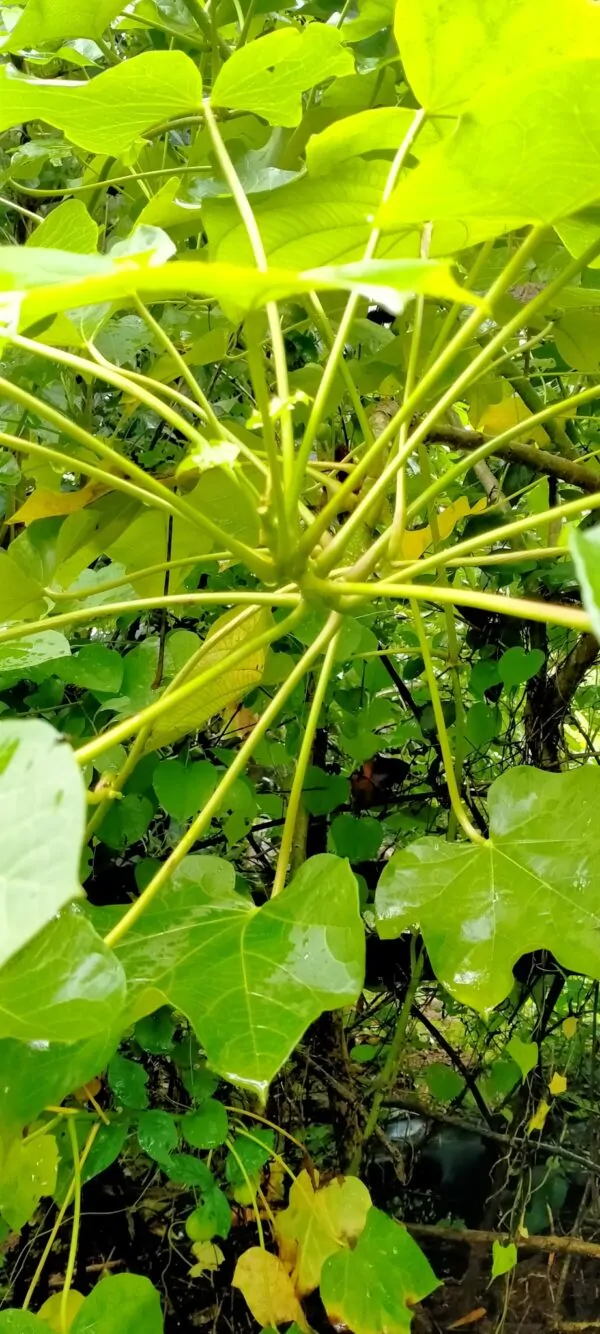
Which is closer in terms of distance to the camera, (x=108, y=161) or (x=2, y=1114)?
(x=2, y=1114)

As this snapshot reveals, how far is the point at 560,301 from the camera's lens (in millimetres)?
517

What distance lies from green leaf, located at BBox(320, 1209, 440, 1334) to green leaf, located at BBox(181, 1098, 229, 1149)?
0.12 metres

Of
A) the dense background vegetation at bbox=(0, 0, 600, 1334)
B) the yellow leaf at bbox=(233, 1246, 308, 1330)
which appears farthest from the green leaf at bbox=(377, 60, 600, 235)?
the yellow leaf at bbox=(233, 1246, 308, 1330)

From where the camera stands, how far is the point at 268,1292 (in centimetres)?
64

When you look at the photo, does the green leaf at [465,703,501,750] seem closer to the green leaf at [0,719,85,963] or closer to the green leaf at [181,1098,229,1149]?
the green leaf at [181,1098,229,1149]

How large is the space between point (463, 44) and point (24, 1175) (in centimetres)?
59

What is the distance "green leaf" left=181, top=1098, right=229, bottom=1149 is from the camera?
0.61 m

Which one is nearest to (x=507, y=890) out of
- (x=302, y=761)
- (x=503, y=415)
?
(x=302, y=761)

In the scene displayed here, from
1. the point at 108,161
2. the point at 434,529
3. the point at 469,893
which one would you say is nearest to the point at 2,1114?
the point at 469,893

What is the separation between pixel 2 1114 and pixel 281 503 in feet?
0.78

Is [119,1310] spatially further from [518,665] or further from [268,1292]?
[518,665]

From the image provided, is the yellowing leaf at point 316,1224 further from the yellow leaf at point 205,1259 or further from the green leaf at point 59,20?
the green leaf at point 59,20

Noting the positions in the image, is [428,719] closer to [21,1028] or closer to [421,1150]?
[421,1150]

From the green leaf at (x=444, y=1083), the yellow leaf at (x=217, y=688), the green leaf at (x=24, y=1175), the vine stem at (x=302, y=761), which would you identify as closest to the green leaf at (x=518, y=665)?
the yellow leaf at (x=217, y=688)
